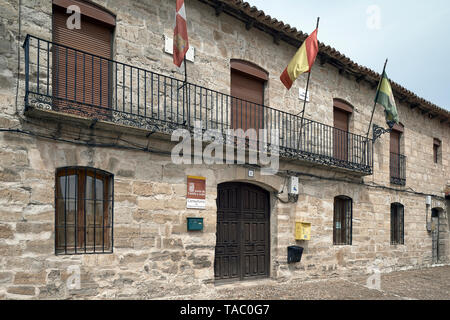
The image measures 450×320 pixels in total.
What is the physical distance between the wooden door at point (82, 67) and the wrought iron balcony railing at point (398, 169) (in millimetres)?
8251

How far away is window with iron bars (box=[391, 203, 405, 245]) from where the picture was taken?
35.1 feet

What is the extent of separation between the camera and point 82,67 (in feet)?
17.6

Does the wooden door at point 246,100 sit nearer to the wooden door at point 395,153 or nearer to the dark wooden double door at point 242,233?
the dark wooden double door at point 242,233

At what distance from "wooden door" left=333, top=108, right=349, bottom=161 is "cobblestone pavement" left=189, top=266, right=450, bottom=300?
285 centimetres

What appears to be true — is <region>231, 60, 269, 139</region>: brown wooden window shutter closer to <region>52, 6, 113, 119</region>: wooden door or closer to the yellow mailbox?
the yellow mailbox

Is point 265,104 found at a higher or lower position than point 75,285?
higher

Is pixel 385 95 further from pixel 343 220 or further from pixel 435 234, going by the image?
pixel 435 234

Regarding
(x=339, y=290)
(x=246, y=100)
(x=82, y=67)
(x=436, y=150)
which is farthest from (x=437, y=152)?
(x=82, y=67)

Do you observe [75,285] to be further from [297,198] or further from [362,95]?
[362,95]

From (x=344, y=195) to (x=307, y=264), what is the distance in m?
1.96

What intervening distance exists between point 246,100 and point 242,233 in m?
2.52

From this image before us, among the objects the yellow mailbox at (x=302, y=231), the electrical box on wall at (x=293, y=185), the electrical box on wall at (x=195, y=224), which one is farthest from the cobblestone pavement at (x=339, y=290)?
the electrical box on wall at (x=293, y=185)

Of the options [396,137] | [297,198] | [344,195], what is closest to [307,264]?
[297,198]

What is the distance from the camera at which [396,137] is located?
11.1m
